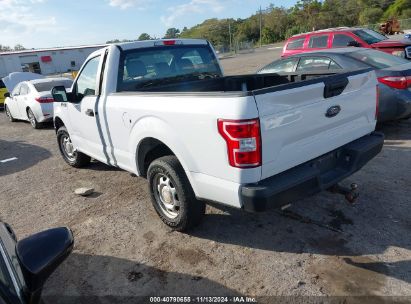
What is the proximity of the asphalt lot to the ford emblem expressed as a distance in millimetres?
1204

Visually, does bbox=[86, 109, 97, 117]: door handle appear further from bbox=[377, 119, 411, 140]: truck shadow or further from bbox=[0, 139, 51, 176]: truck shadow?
bbox=[377, 119, 411, 140]: truck shadow

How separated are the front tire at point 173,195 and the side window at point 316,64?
161 inches

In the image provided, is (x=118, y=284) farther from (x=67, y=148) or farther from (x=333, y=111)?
(x=67, y=148)

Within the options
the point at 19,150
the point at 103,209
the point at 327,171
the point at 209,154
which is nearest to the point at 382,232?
the point at 327,171

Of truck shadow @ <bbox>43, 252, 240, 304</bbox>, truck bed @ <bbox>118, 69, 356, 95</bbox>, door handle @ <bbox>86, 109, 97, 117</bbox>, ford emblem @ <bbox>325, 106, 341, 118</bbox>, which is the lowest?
truck shadow @ <bbox>43, 252, 240, 304</bbox>

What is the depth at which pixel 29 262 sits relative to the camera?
1.67 metres


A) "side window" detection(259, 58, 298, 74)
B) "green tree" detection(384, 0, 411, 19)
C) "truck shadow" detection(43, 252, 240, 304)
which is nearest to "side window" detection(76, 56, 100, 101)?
"truck shadow" detection(43, 252, 240, 304)

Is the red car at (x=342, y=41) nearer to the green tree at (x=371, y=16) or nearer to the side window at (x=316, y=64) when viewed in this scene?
the side window at (x=316, y=64)

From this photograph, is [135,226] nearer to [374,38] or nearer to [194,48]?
[194,48]

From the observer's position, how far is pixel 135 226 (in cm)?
405

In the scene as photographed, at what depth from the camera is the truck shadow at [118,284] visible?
291cm

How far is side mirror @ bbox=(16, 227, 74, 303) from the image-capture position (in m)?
1.65

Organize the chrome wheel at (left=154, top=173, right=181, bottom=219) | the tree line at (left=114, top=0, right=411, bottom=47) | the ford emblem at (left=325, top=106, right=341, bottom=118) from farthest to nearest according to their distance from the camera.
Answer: the tree line at (left=114, top=0, right=411, bottom=47)
the chrome wheel at (left=154, top=173, right=181, bottom=219)
the ford emblem at (left=325, top=106, right=341, bottom=118)

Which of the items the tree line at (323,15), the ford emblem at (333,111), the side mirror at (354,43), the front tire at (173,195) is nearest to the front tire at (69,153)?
the front tire at (173,195)
